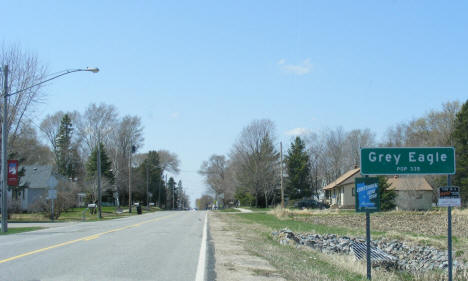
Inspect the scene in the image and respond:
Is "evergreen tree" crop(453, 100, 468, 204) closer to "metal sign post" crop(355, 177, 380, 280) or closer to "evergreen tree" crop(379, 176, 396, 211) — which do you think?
"evergreen tree" crop(379, 176, 396, 211)

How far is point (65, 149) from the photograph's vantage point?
81.3 m

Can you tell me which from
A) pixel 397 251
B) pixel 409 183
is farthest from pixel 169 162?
pixel 397 251

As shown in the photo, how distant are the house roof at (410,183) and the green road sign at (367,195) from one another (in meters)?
53.2

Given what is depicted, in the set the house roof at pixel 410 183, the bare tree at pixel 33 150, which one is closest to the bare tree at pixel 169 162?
the bare tree at pixel 33 150

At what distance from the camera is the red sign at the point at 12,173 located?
27188 millimetres

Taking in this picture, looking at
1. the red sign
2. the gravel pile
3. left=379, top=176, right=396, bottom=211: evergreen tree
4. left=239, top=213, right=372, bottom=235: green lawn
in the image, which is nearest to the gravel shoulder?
the gravel pile

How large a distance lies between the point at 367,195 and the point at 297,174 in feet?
231

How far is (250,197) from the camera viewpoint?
79.6m

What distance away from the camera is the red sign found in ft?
89.2

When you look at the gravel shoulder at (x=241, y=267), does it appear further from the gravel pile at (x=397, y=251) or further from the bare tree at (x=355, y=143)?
the bare tree at (x=355, y=143)

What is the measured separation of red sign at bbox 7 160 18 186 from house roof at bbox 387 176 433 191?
1842 inches

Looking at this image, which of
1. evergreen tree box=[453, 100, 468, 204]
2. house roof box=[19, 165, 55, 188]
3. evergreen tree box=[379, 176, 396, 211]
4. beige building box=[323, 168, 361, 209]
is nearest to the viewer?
evergreen tree box=[379, 176, 396, 211]

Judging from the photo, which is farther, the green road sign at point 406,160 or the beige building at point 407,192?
the beige building at point 407,192

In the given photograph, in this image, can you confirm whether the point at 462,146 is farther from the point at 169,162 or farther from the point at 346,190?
the point at 169,162
